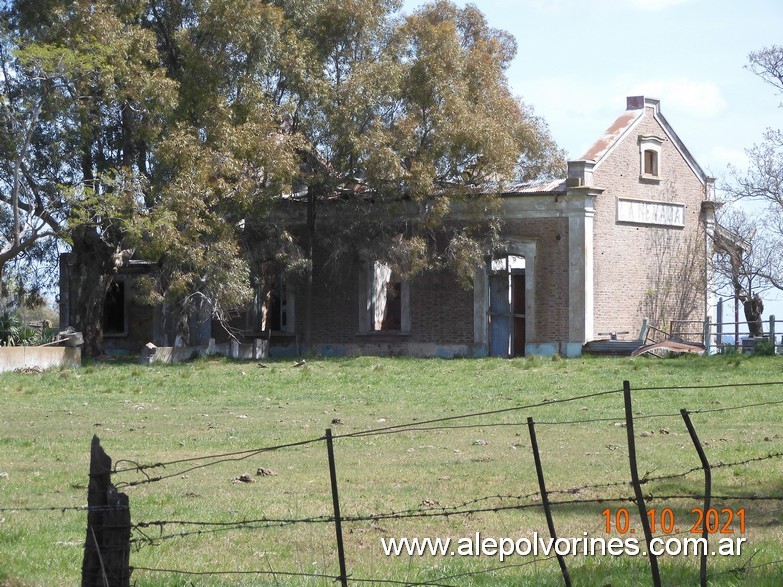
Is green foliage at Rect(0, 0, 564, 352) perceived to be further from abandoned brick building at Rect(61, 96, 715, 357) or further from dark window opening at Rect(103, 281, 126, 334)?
dark window opening at Rect(103, 281, 126, 334)

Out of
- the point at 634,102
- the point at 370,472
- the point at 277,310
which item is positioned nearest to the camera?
the point at 370,472

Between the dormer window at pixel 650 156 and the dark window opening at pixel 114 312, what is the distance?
19.0 m

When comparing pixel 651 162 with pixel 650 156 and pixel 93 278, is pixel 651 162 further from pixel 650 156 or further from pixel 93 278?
pixel 93 278

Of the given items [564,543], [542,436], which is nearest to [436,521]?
[564,543]

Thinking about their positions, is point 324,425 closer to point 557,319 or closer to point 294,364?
point 294,364

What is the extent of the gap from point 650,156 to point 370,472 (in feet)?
86.2

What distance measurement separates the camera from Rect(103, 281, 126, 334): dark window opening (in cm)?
3922

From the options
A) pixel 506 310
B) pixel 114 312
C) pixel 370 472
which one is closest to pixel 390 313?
pixel 506 310

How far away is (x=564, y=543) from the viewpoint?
8250 millimetres

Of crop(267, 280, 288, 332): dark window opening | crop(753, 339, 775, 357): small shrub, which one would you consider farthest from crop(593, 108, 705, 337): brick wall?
crop(267, 280, 288, 332): dark window opening

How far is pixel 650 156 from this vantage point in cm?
3588

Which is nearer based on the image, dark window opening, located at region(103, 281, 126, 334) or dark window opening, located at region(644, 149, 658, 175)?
dark window opening, located at region(644, 149, 658, 175)

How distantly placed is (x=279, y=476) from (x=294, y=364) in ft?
56.4

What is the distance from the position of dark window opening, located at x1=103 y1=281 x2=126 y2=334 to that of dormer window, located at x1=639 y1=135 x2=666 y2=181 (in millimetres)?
18980
